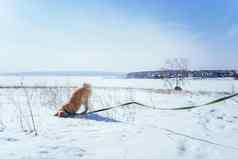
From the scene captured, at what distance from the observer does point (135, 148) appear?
10.1 feet

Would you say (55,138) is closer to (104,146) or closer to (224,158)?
(104,146)

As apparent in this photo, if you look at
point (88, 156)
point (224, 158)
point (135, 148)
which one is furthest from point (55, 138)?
point (224, 158)

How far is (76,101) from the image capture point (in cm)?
616

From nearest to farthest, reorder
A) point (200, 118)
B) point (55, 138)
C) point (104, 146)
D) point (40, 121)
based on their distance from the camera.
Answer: point (104, 146), point (55, 138), point (40, 121), point (200, 118)

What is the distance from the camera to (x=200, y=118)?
215 inches

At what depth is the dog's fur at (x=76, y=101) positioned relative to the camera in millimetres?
5921

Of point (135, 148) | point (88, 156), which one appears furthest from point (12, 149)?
point (135, 148)

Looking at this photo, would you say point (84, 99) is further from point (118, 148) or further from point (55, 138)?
point (118, 148)

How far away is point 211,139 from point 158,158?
1367 mm

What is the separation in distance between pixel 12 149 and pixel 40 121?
213cm

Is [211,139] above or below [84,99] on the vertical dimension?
below

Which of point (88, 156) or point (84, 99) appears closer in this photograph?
point (88, 156)

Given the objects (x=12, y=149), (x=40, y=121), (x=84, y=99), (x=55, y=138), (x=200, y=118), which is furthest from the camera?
(x=84, y=99)

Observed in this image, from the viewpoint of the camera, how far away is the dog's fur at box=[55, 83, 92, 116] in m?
5.92
